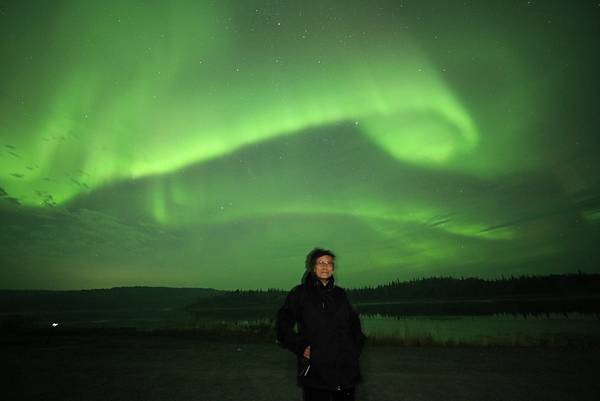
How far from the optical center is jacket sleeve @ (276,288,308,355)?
3.86 meters

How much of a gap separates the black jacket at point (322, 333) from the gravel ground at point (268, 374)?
386cm

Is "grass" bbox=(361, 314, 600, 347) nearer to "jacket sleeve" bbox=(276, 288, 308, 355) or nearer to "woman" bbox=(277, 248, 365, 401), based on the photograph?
"woman" bbox=(277, 248, 365, 401)

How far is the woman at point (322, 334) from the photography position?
374 centimetres

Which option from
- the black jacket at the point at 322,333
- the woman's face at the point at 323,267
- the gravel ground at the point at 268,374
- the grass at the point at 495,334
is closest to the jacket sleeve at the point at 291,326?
the black jacket at the point at 322,333

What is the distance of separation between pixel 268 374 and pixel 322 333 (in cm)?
635

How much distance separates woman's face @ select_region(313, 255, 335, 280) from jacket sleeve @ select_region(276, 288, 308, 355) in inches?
12.2

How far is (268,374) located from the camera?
934 cm

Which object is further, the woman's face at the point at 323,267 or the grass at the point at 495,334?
the grass at the point at 495,334

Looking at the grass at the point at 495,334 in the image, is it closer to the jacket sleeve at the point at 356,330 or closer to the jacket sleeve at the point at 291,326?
the jacket sleeve at the point at 356,330

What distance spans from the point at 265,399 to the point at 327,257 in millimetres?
4468

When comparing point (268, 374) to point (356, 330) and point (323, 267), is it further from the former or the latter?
point (323, 267)

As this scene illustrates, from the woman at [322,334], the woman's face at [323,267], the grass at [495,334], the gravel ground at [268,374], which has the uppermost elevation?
the woman's face at [323,267]

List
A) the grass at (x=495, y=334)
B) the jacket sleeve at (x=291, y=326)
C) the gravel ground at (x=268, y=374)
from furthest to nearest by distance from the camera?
the grass at (x=495, y=334) < the gravel ground at (x=268, y=374) < the jacket sleeve at (x=291, y=326)

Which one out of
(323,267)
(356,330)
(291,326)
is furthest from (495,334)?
(291,326)
